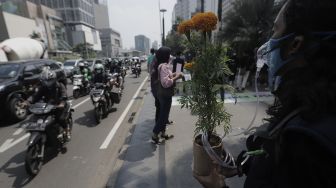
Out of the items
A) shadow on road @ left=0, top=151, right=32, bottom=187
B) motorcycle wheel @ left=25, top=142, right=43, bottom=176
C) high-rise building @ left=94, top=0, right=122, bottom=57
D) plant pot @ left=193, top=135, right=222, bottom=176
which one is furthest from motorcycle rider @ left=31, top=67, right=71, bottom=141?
high-rise building @ left=94, top=0, right=122, bottom=57

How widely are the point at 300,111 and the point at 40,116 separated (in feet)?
15.4

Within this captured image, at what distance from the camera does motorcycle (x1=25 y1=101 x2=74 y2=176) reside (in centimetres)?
415

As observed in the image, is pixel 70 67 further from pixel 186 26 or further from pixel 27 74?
pixel 186 26

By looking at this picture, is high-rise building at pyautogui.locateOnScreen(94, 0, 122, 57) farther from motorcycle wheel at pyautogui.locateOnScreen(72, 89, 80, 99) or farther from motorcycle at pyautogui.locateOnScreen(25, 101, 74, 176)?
motorcycle at pyautogui.locateOnScreen(25, 101, 74, 176)

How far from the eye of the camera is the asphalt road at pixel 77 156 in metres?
4.05

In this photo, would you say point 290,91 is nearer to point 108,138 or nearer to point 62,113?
point 62,113

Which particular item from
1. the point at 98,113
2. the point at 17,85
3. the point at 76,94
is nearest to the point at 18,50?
the point at 76,94

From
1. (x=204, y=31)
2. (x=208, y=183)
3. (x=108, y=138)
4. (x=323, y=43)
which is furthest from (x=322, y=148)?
(x=108, y=138)

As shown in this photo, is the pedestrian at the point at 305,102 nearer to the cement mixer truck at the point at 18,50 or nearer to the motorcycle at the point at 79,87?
the motorcycle at the point at 79,87

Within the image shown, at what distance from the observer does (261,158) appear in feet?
3.90

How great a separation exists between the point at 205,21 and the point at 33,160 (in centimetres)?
354

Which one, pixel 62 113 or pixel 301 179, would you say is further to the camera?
pixel 62 113

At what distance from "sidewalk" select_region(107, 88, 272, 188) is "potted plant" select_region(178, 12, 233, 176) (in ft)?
2.17

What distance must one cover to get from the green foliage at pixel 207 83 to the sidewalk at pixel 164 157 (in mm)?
917
